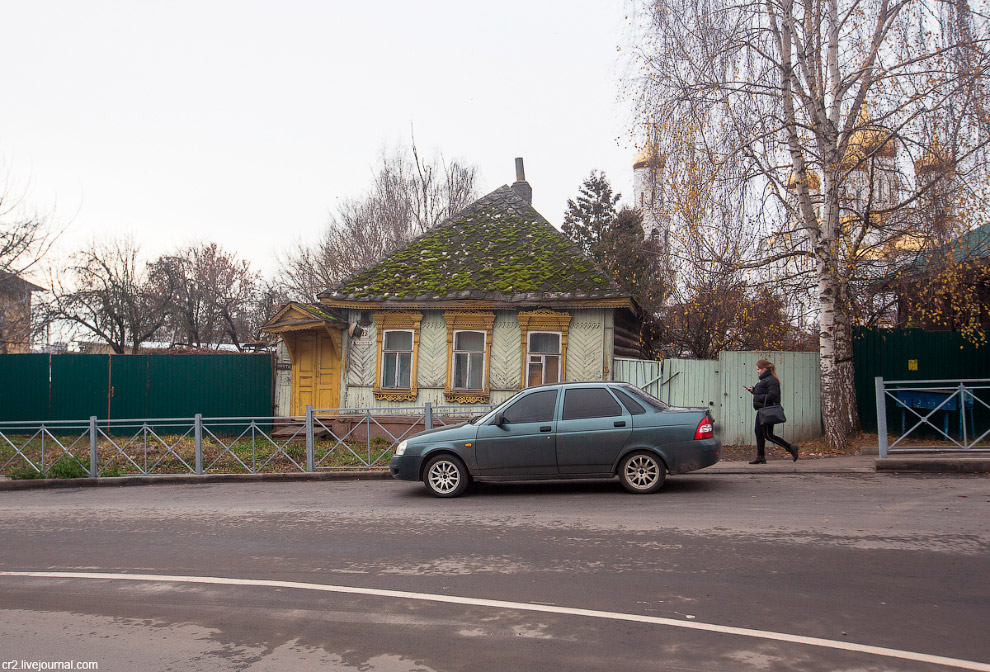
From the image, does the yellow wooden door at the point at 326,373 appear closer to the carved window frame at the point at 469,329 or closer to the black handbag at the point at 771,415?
the carved window frame at the point at 469,329

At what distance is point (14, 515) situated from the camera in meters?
10.3

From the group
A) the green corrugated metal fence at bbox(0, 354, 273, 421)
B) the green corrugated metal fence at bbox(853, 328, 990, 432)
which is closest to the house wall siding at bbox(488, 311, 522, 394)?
the green corrugated metal fence at bbox(0, 354, 273, 421)

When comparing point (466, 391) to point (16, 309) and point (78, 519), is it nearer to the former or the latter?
point (78, 519)

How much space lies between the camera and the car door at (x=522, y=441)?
980 cm

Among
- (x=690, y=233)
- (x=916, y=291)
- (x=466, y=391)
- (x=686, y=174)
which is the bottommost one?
(x=466, y=391)

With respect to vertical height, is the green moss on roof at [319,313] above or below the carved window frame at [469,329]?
above

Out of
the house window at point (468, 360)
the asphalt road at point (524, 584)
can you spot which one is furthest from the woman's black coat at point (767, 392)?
the house window at point (468, 360)

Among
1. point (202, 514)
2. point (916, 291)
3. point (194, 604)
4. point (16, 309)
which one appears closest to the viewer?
point (194, 604)

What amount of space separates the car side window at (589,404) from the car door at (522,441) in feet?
0.70

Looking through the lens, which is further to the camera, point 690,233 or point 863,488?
point 690,233

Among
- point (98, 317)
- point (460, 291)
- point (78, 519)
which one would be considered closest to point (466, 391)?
point (460, 291)

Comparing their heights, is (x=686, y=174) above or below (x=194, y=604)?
above

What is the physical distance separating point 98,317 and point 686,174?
35776 millimetres

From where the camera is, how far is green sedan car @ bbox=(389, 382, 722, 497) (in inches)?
373
